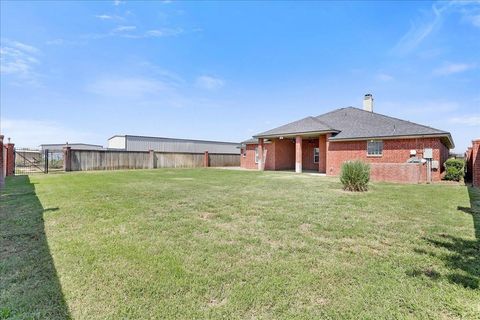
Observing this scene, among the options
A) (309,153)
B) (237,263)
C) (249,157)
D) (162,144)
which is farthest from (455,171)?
(162,144)

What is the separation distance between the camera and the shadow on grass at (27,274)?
2.66 meters

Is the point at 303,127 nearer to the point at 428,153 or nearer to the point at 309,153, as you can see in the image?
the point at 309,153

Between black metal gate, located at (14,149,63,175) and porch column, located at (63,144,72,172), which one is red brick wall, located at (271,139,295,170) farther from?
black metal gate, located at (14,149,63,175)

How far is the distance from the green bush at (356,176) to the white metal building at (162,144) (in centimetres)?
2893

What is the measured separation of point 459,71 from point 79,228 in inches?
815

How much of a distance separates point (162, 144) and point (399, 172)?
3017 cm

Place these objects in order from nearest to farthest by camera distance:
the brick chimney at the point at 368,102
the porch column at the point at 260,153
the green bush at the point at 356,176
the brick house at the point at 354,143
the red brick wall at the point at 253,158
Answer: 1. the green bush at the point at 356,176
2. the brick house at the point at 354,143
3. the brick chimney at the point at 368,102
4. the red brick wall at the point at 253,158
5. the porch column at the point at 260,153

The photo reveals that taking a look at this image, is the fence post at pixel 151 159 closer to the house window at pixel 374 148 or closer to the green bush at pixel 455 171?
the house window at pixel 374 148

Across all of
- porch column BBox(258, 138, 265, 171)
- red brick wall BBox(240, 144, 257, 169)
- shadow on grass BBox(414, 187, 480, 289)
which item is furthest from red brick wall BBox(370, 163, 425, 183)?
red brick wall BBox(240, 144, 257, 169)

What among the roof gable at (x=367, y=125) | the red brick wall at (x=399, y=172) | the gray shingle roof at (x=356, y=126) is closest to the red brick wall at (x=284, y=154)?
the gray shingle roof at (x=356, y=126)

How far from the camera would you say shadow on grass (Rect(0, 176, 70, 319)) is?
266 centimetres

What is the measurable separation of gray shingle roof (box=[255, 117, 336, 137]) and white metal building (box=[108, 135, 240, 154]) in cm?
1684

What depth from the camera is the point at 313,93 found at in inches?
922

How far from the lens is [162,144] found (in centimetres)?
3706
